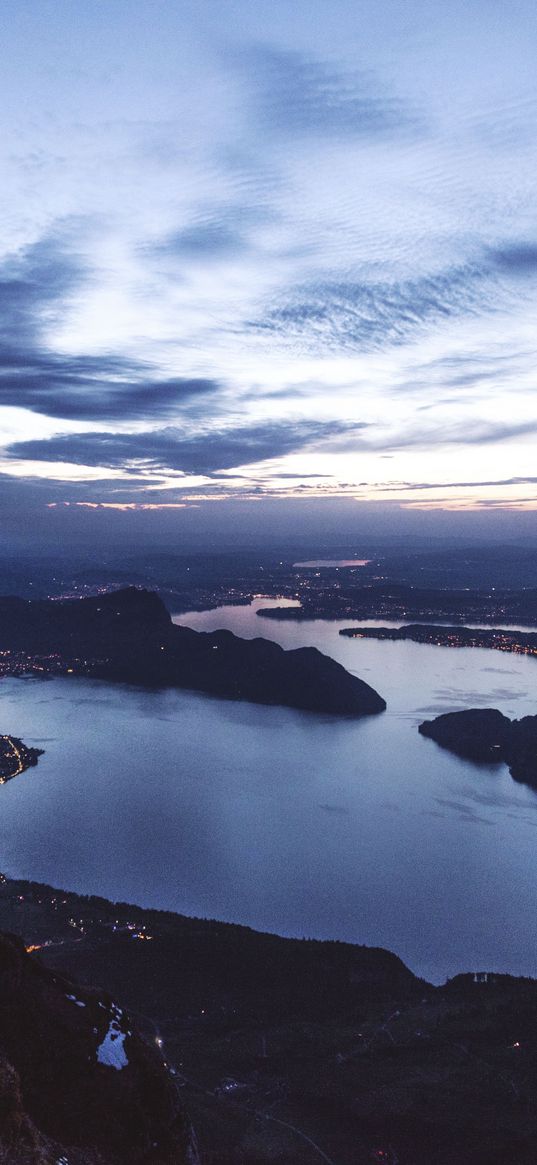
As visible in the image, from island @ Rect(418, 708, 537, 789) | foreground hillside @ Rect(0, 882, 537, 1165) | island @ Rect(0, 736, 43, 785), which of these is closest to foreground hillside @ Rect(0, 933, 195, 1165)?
foreground hillside @ Rect(0, 882, 537, 1165)

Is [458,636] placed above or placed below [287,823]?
above

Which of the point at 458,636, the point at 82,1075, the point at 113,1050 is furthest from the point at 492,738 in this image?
the point at 458,636

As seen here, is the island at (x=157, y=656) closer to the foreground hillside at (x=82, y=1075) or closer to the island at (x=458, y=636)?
the island at (x=458, y=636)

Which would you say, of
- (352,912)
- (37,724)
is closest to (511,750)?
(352,912)

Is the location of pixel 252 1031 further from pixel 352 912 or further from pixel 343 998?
pixel 352 912

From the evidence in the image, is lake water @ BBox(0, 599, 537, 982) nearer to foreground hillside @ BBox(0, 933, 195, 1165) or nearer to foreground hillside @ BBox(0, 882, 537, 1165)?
foreground hillside @ BBox(0, 882, 537, 1165)

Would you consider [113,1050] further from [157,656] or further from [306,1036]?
[157,656]
